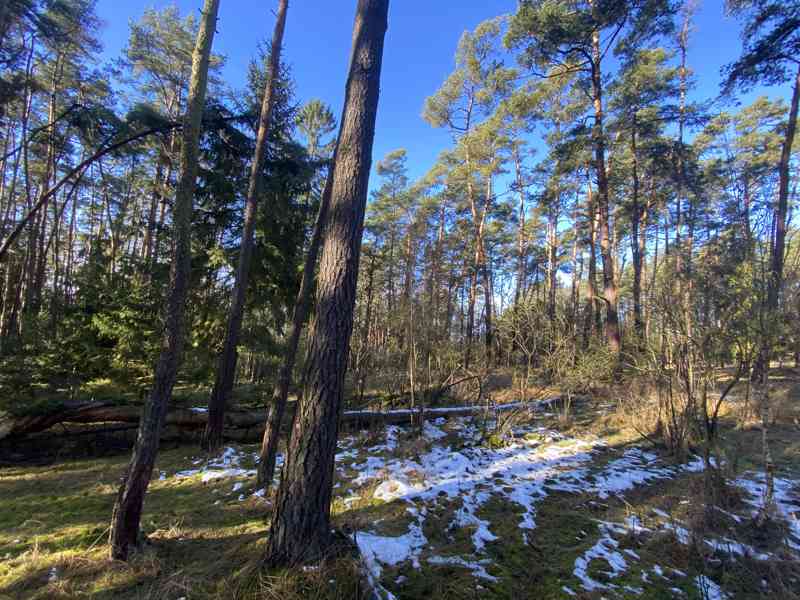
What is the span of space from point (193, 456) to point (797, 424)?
1209 centimetres

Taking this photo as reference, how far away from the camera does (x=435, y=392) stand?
721cm

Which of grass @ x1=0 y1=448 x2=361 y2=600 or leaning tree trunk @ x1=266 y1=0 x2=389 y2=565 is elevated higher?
leaning tree trunk @ x1=266 y1=0 x2=389 y2=565

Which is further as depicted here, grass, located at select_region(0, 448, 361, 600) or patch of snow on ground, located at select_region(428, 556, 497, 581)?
patch of snow on ground, located at select_region(428, 556, 497, 581)

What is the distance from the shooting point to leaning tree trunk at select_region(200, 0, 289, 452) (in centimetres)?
538

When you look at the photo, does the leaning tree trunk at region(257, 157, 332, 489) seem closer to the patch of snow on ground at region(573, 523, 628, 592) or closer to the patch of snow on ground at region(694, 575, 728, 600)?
the patch of snow on ground at region(573, 523, 628, 592)

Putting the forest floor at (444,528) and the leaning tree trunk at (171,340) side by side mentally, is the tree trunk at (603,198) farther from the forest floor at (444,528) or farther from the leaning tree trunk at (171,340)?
the leaning tree trunk at (171,340)

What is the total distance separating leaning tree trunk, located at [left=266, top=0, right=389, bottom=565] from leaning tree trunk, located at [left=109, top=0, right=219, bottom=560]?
4.49ft

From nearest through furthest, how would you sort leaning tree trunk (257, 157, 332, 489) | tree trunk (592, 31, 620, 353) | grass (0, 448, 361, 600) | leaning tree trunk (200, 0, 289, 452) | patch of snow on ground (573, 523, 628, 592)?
grass (0, 448, 361, 600)
patch of snow on ground (573, 523, 628, 592)
leaning tree trunk (257, 157, 332, 489)
leaning tree trunk (200, 0, 289, 452)
tree trunk (592, 31, 620, 353)

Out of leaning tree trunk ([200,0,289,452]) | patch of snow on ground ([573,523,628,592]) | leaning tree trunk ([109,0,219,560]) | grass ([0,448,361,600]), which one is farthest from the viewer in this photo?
leaning tree trunk ([200,0,289,452])

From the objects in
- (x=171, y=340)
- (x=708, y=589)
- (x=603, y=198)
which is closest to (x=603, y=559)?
(x=708, y=589)

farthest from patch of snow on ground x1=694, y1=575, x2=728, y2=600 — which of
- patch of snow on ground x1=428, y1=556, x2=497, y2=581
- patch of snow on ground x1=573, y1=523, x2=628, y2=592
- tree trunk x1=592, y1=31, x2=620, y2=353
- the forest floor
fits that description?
tree trunk x1=592, y1=31, x2=620, y2=353

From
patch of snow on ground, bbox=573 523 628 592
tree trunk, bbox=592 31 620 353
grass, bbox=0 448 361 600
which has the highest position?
tree trunk, bbox=592 31 620 353

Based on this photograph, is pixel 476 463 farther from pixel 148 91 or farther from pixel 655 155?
pixel 148 91

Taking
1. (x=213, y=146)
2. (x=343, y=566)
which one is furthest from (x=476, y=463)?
(x=213, y=146)
